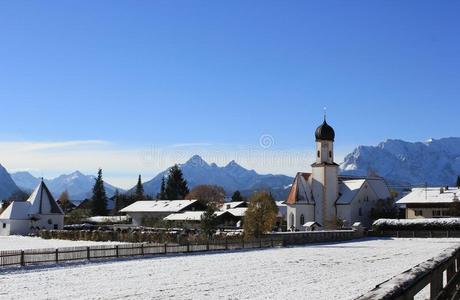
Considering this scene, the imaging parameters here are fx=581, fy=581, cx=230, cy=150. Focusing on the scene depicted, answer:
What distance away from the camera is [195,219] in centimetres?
8825

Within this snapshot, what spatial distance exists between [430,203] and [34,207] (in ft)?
190

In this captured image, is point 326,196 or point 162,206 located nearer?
point 326,196

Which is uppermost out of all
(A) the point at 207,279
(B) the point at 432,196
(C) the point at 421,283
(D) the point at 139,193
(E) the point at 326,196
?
(D) the point at 139,193

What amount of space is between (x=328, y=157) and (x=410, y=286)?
83024 mm

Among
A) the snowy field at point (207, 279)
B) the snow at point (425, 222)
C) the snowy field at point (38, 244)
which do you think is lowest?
the snowy field at point (38, 244)

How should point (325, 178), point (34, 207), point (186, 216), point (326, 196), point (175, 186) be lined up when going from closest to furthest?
1. point (326, 196)
2. point (325, 178)
3. point (34, 207)
4. point (186, 216)
5. point (175, 186)

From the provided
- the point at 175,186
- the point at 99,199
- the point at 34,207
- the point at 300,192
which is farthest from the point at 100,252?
the point at 175,186

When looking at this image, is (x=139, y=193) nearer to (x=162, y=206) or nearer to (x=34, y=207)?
(x=162, y=206)

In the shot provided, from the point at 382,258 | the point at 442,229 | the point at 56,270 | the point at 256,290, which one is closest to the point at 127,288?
the point at 256,290

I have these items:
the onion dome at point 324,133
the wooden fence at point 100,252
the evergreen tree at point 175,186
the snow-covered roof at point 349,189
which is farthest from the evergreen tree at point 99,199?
the wooden fence at point 100,252

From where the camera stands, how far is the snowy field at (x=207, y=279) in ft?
65.5

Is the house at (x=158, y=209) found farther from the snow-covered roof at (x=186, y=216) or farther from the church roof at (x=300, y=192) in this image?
the church roof at (x=300, y=192)

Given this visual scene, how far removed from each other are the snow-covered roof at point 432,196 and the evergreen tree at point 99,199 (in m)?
68.2

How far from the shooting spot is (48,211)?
290ft
